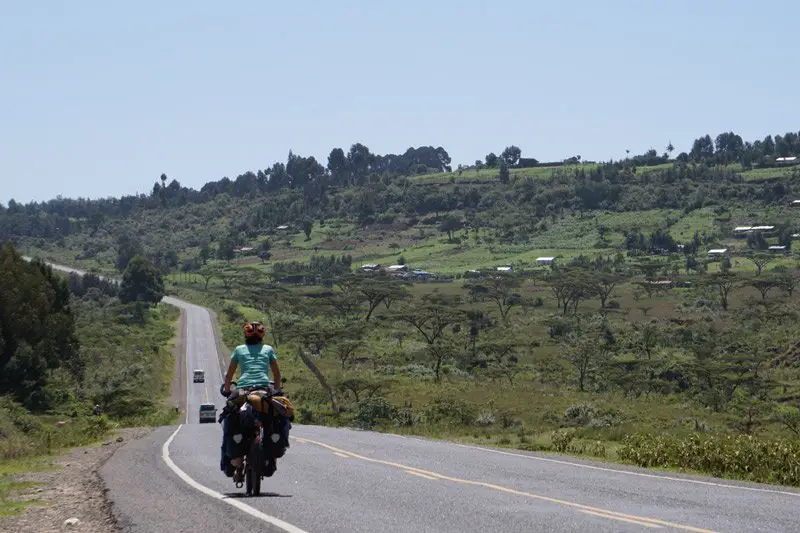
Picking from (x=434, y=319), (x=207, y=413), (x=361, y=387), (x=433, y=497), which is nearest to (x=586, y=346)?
(x=434, y=319)

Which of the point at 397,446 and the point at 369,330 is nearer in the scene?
the point at 397,446

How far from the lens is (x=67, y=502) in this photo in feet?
45.4

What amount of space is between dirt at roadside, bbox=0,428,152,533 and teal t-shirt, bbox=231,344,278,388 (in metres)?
2.22

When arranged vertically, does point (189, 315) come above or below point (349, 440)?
below

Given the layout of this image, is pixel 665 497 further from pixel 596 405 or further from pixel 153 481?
pixel 596 405

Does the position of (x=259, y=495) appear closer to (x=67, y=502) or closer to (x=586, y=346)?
(x=67, y=502)

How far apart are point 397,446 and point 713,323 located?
278ft

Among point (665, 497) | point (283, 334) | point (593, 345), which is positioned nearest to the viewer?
point (665, 497)

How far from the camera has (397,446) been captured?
72.0ft

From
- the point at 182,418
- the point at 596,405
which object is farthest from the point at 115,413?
the point at 596,405

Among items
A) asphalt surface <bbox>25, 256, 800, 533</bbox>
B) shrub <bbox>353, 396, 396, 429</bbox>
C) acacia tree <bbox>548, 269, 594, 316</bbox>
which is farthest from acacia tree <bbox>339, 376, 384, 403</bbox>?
acacia tree <bbox>548, 269, 594, 316</bbox>

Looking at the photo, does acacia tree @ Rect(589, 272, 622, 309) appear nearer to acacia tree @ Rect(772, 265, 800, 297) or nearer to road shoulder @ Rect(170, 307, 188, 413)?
acacia tree @ Rect(772, 265, 800, 297)

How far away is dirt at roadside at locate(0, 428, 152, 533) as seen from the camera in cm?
1154

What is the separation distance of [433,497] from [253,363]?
9.01 feet
